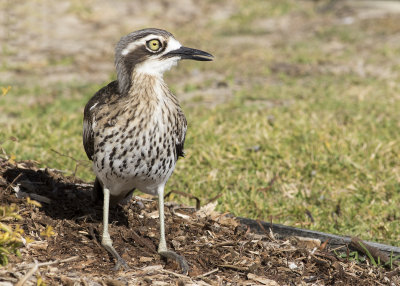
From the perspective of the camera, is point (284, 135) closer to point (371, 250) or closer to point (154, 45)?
point (371, 250)

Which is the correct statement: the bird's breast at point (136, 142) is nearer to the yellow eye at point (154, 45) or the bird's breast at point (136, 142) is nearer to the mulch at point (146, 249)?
the yellow eye at point (154, 45)

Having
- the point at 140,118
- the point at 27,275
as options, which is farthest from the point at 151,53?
the point at 27,275

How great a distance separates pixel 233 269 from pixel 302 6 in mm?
15248

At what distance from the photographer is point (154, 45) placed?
14.0 ft

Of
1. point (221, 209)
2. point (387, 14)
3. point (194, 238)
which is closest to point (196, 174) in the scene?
point (221, 209)

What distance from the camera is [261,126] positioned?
8.20 meters

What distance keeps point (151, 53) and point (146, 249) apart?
1472mm

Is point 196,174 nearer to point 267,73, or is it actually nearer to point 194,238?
point 194,238

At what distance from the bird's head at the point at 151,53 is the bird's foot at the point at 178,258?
124 cm

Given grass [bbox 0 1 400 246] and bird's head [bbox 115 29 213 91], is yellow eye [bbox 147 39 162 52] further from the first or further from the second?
grass [bbox 0 1 400 246]

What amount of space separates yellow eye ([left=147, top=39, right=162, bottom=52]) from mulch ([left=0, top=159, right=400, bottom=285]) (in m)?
1.42

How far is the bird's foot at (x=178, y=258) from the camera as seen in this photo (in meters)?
4.27

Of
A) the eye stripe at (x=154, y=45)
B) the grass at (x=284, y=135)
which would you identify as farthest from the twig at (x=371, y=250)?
the eye stripe at (x=154, y=45)

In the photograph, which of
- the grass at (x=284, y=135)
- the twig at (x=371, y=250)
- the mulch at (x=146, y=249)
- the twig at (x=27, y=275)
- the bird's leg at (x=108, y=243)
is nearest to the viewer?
the twig at (x=27, y=275)
